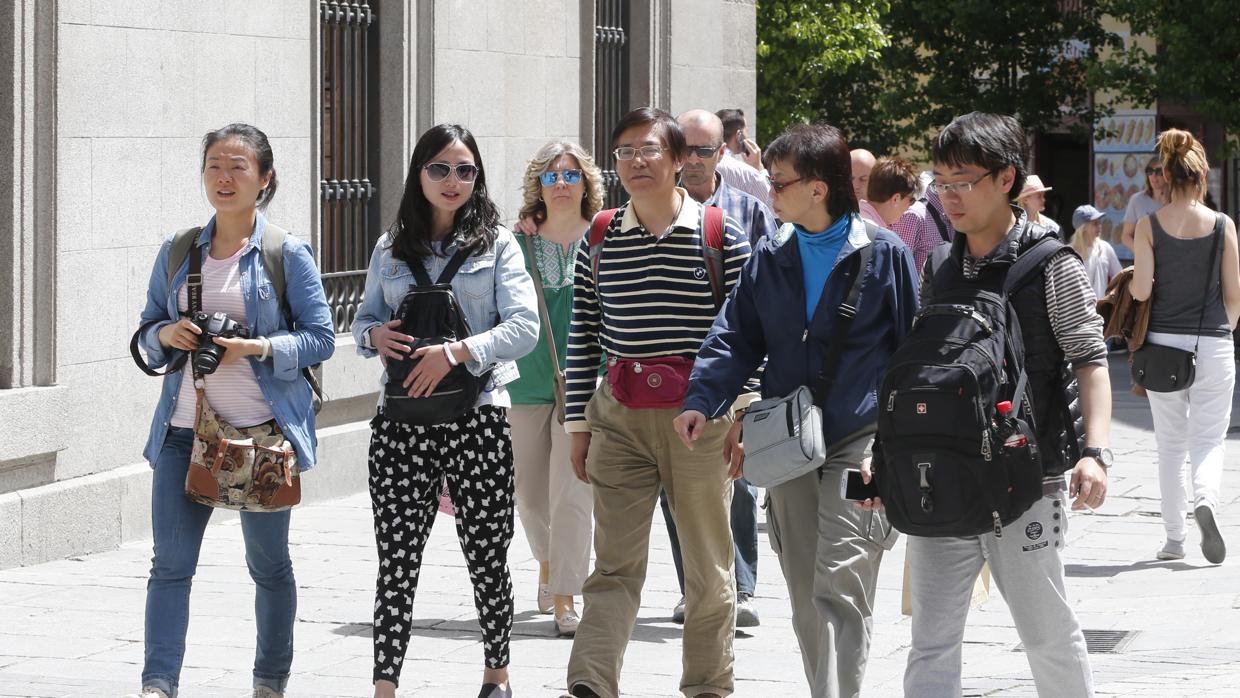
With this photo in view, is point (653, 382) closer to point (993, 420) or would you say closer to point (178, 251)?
point (178, 251)

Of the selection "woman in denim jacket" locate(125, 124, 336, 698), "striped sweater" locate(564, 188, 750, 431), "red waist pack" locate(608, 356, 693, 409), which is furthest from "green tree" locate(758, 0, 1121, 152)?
"woman in denim jacket" locate(125, 124, 336, 698)

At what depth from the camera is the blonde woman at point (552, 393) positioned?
24.2 feet

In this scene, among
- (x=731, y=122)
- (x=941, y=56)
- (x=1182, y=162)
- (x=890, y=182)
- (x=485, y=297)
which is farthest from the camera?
(x=941, y=56)

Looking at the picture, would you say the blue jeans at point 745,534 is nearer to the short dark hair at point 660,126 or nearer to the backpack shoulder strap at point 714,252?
the backpack shoulder strap at point 714,252

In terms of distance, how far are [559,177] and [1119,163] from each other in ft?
75.8

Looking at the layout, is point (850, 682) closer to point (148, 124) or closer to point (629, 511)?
→ point (629, 511)

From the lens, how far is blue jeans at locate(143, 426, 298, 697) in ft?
18.7

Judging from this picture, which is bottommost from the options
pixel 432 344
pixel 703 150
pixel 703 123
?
pixel 432 344

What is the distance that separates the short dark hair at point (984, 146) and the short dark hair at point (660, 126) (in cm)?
135

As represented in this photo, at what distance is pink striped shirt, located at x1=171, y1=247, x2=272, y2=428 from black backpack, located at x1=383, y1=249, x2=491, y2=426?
0.40 m

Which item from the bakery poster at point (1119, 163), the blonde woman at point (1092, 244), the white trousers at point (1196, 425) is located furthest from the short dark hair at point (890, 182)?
the bakery poster at point (1119, 163)

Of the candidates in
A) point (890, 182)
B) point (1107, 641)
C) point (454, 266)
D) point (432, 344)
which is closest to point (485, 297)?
point (454, 266)

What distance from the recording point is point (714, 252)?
6.02 meters

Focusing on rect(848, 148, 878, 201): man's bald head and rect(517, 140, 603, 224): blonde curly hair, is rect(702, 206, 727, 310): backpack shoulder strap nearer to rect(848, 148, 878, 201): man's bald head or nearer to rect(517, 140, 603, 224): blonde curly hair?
rect(517, 140, 603, 224): blonde curly hair
